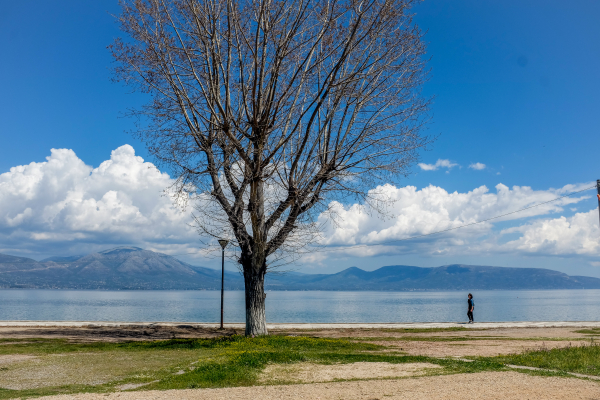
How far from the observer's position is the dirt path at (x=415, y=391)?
26.5ft

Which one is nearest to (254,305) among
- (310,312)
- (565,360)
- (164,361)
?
(164,361)

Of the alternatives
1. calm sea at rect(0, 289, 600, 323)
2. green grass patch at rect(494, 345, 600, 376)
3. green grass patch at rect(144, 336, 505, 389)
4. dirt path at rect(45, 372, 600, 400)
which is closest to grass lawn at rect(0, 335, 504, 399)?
green grass patch at rect(144, 336, 505, 389)

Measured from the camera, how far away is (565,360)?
11562 millimetres

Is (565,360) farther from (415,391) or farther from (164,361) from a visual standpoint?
(164,361)

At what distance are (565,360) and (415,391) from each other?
5.31 m

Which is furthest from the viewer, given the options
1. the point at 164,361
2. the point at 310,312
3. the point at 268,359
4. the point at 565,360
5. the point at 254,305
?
the point at 310,312

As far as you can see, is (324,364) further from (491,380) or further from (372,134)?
(372,134)

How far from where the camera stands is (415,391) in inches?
333

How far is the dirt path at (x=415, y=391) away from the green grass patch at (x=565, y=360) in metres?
1.57

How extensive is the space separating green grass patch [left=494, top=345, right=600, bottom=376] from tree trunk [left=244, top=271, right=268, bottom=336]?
335 inches

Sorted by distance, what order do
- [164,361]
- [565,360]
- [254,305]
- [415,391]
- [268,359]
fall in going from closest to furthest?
[415,391] < [565,360] < [268,359] < [164,361] < [254,305]

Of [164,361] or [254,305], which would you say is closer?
[164,361]

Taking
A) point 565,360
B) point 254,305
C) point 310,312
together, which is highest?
point 254,305

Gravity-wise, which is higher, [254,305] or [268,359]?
[254,305]
